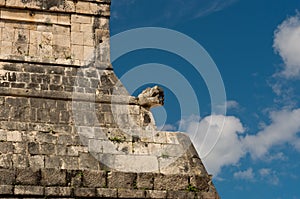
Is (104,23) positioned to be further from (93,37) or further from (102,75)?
(102,75)

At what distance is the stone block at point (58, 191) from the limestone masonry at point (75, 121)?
0.7 inches

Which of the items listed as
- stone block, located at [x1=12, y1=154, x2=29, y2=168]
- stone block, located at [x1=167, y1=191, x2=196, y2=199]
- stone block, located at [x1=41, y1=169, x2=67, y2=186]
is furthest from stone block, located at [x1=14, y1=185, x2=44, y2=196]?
stone block, located at [x1=167, y1=191, x2=196, y2=199]

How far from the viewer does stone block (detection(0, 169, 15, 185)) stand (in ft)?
34.5

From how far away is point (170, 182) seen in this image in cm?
1149

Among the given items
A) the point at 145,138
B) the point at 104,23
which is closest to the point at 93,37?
the point at 104,23

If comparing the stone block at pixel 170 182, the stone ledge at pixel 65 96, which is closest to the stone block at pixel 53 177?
the stone block at pixel 170 182

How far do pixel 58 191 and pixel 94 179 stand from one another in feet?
2.23

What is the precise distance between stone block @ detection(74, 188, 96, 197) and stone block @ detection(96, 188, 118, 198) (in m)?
0.09

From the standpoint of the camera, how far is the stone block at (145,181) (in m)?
11.3

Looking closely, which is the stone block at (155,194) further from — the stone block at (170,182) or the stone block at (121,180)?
the stone block at (121,180)

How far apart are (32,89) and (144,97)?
7.24 feet

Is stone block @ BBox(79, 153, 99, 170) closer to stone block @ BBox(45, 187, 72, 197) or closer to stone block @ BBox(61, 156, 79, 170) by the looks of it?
stone block @ BBox(61, 156, 79, 170)

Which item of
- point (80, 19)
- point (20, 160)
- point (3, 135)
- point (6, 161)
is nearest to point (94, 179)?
point (20, 160)

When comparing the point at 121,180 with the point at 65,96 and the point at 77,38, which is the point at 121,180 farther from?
the point at 77,38
